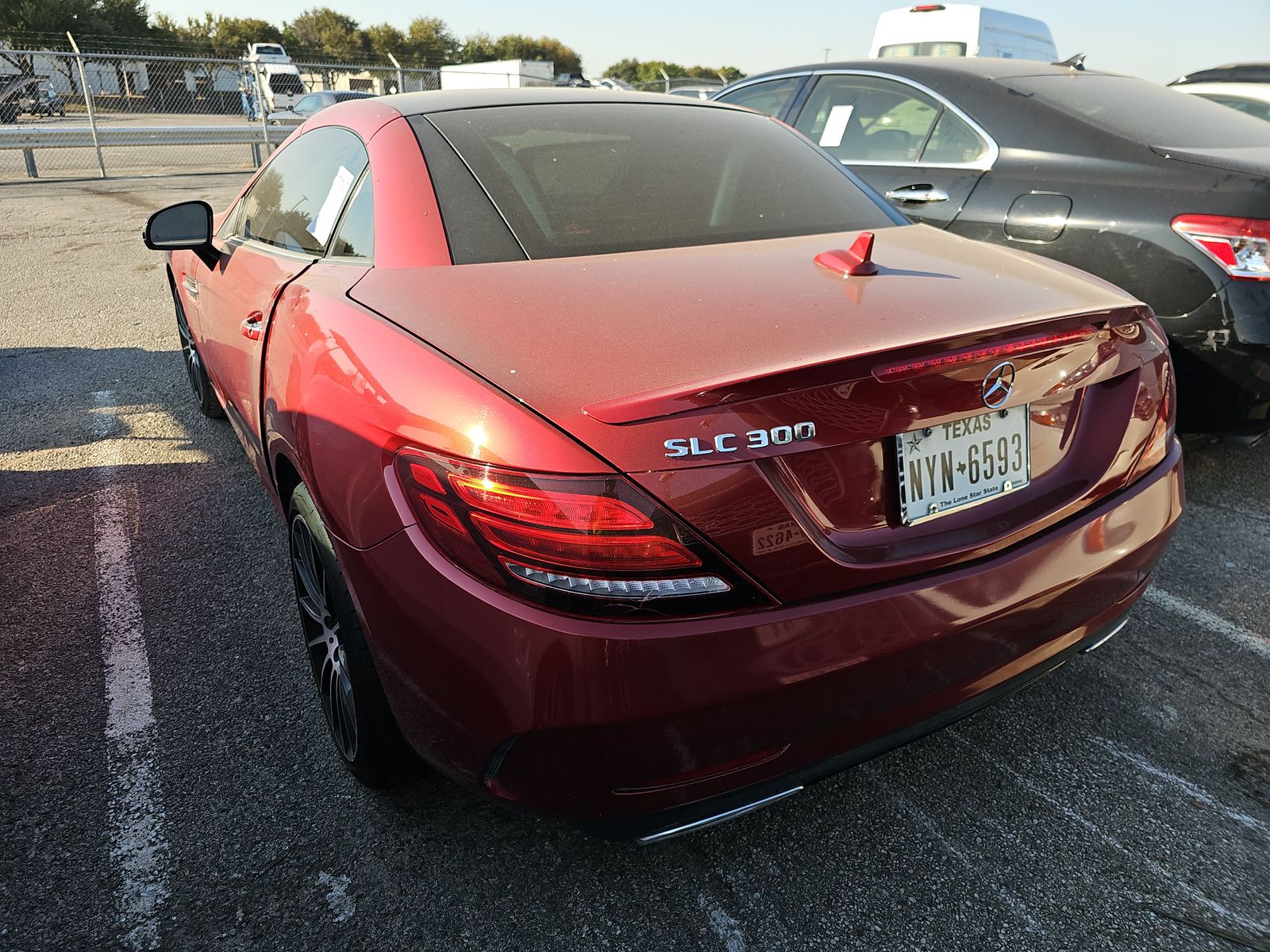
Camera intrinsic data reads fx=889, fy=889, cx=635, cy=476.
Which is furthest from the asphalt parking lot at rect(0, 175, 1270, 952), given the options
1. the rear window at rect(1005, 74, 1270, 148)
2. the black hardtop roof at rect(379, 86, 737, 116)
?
the rear window at rect(1005, 74, 1270, 148)

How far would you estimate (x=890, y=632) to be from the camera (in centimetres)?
149

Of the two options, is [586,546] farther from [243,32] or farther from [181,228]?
[243,32]

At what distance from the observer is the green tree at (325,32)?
190 feet

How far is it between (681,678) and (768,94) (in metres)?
4.71

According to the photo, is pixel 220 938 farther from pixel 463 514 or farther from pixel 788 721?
pixel 788 721

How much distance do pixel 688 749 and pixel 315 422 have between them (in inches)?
41.3

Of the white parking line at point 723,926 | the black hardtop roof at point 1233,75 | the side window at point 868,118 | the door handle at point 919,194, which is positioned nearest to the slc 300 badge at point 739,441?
the white parking line at point 723,926

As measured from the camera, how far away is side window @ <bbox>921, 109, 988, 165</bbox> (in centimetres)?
402

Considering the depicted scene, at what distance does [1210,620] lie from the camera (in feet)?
9.11

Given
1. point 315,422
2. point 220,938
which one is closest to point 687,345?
point 315,422

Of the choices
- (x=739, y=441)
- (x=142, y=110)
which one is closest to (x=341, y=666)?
(x=739, y=441)

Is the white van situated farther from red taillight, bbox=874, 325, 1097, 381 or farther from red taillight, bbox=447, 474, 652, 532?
red taillight, bbox=447, 474, 652, 532

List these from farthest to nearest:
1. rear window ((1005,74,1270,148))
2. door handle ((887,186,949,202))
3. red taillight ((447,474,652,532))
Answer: door handle ((887,186,949,202)) < rear window ((1005,74,1270,148)) < red taillight ((447,474,652,532))

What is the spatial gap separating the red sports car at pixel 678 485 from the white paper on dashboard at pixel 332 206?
240 millimetres
